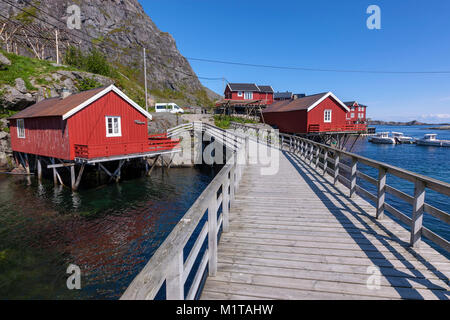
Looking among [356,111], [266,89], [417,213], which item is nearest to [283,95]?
[266,89]

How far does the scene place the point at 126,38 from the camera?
99812mm

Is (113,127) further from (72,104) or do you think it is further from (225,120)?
(225,120)

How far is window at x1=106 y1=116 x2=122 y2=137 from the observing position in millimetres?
19266

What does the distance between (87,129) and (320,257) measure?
18143mm

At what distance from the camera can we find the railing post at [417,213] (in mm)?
4152

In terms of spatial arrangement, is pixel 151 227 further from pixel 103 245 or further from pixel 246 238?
pixel 246 238

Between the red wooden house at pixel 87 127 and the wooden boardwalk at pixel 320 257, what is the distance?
14123 millimetres

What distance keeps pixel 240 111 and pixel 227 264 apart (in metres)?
48.8

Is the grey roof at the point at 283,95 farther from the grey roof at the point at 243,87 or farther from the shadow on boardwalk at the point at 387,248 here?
the shadow on boardwalk at the point at 387,248

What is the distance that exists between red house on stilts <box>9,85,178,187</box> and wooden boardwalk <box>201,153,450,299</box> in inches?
562

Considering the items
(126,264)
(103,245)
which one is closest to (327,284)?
(126,264)

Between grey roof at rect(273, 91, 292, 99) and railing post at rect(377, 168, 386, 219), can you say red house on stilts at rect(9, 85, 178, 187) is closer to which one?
railing post at rect(377, 168, 386, 219)

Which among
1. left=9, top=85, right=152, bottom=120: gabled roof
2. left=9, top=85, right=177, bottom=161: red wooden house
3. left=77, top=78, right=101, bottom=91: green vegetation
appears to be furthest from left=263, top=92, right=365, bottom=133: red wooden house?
left=77, top=78, right=101, bottom=91: green vegetation

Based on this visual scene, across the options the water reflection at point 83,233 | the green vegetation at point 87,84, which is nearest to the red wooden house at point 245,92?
the green vegetation at point 87,84
